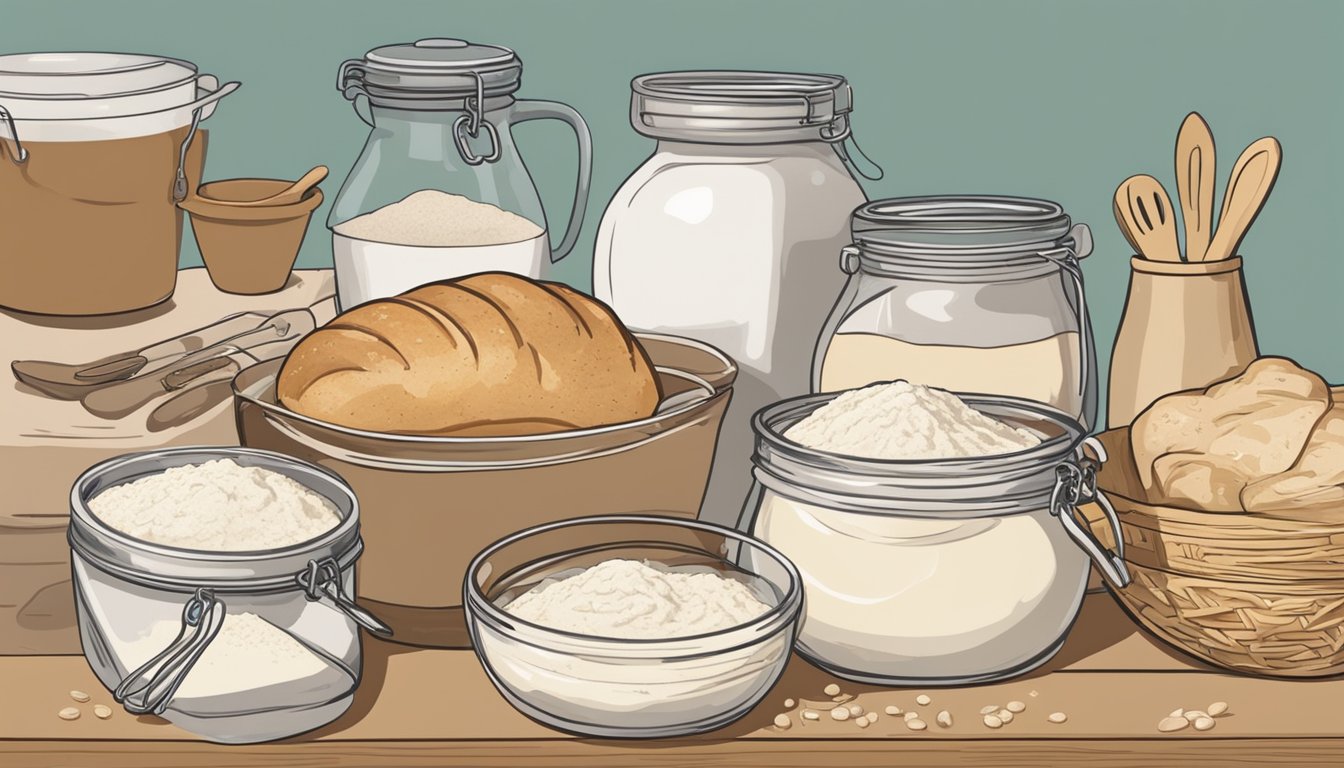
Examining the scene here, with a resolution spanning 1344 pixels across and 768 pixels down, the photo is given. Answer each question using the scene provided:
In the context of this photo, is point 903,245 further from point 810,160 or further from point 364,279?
point 364,279

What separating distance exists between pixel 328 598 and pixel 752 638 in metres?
0.23

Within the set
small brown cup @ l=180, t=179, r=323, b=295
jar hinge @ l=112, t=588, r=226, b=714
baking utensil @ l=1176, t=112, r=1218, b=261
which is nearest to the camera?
jar hinge @ l=112, t=588, r=226, b=714

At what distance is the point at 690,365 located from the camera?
1.24m

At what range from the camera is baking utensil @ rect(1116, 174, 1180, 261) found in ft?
4.24

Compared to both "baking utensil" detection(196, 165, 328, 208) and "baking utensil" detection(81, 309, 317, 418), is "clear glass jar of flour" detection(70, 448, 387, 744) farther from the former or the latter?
"baking utensil" detection(196, 165, 328, 208)

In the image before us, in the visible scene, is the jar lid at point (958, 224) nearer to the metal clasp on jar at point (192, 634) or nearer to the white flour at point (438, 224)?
the white flour at point (438, 224)

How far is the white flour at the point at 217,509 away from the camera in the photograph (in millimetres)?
950

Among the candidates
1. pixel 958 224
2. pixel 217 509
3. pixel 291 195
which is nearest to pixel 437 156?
pixel 291 195

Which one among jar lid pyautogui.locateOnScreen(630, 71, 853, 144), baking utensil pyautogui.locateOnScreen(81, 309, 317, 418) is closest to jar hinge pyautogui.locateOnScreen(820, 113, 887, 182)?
jar lid pyautogui.locateOnScreen(630, 71, 853, 144)

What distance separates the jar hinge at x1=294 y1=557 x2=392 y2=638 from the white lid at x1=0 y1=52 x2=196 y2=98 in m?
0.62

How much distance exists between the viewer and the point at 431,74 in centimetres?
138

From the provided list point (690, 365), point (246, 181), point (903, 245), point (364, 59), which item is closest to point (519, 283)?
point (690, 365)

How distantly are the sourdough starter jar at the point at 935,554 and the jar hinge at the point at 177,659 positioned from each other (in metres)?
0.32

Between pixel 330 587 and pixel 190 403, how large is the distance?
0.36 meters
